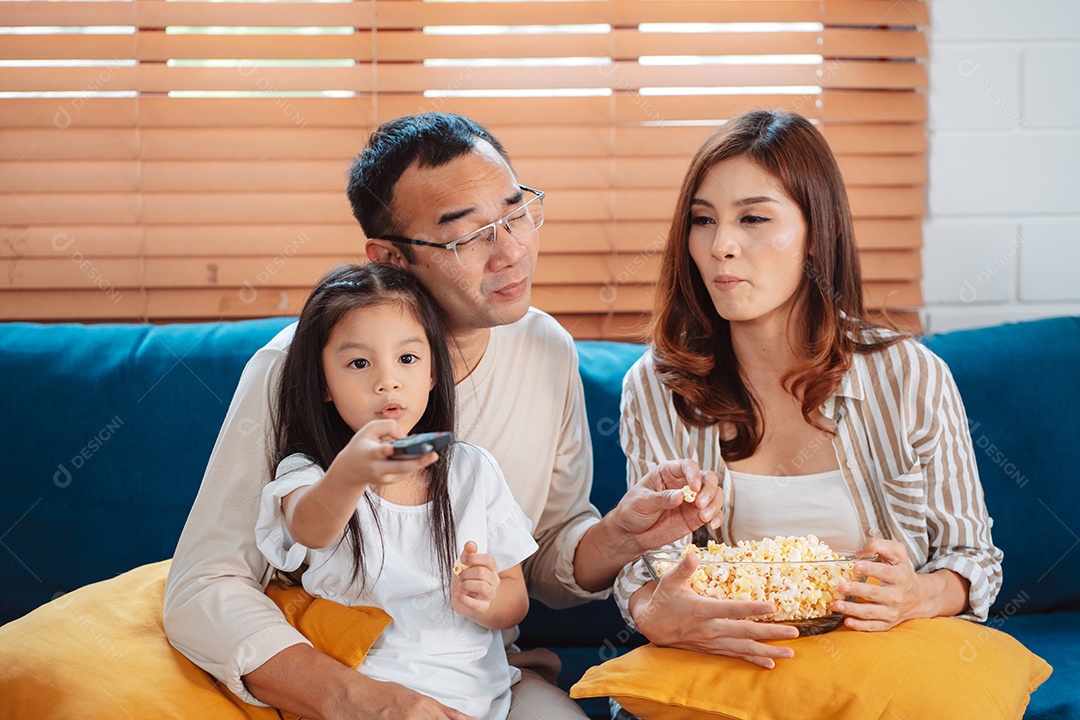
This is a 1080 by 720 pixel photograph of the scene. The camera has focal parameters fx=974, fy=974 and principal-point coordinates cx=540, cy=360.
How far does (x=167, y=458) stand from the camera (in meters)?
1.87

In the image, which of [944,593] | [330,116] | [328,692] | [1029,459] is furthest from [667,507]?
[330,116]

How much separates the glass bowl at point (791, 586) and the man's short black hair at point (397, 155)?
71 centimetres

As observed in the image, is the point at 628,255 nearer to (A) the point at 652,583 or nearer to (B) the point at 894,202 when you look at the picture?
(B) the point at 894,202

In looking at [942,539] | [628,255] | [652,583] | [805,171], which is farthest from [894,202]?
[652,583]

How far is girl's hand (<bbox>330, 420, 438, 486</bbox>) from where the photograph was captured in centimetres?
109

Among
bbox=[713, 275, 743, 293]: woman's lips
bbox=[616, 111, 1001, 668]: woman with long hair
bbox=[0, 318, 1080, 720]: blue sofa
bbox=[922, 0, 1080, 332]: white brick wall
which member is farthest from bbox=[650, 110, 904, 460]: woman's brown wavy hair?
bbox=[922, 0, 1080, 332]: white brick wall

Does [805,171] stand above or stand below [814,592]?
above

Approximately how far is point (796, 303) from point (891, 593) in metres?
0.52

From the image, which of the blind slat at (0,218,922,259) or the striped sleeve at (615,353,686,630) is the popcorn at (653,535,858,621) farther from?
the blind slat at (0,218,922,259)

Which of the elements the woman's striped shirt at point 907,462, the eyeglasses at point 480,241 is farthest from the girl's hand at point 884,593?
the eyeglasses at point 480,241

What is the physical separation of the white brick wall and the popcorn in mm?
1144

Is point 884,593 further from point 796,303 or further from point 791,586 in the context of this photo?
point 796,303

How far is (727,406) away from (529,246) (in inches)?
16.9

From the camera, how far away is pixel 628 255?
2.27m
